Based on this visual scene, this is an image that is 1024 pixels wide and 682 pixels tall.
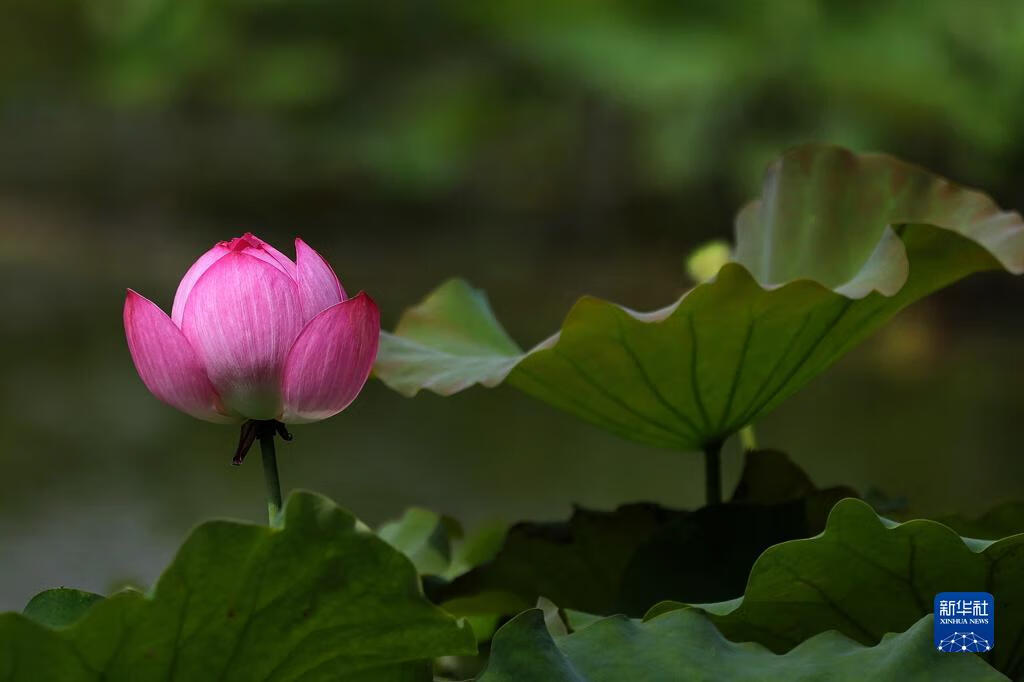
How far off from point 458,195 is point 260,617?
4.76m

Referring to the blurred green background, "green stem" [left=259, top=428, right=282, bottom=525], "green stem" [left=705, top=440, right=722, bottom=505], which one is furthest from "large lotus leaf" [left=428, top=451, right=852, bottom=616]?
the blurred green background

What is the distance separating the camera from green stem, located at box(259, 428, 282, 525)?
0.29 meters

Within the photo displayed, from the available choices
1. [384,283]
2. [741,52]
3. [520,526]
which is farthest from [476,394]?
[520,526]

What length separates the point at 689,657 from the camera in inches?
11.4

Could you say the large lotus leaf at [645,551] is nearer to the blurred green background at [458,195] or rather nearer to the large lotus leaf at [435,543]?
the large lotus leaf at [435,543]

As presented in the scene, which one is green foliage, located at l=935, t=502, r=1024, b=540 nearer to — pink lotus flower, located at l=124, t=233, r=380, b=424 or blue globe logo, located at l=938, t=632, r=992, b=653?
blue globe logo, located at l=938, t=632, r=992, b=653

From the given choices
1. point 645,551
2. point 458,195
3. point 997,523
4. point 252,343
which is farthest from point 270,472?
point 458,195

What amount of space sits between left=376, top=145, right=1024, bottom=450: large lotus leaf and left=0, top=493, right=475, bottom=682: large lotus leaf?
153mm

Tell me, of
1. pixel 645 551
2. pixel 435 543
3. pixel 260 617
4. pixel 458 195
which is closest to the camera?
pixel 260 617

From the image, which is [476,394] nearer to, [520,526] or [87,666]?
[520,526]

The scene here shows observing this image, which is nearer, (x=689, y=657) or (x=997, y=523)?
(x=689, y=657)

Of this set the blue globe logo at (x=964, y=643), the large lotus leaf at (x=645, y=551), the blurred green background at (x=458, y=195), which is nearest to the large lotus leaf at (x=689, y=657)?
the blue globe logo at (x=964, y=643)

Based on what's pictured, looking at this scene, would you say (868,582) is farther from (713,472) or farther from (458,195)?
(458,195)

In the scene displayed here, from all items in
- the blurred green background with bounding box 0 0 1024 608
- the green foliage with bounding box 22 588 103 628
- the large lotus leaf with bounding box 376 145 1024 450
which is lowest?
the green foliage with bounding box 22 588 103 628
